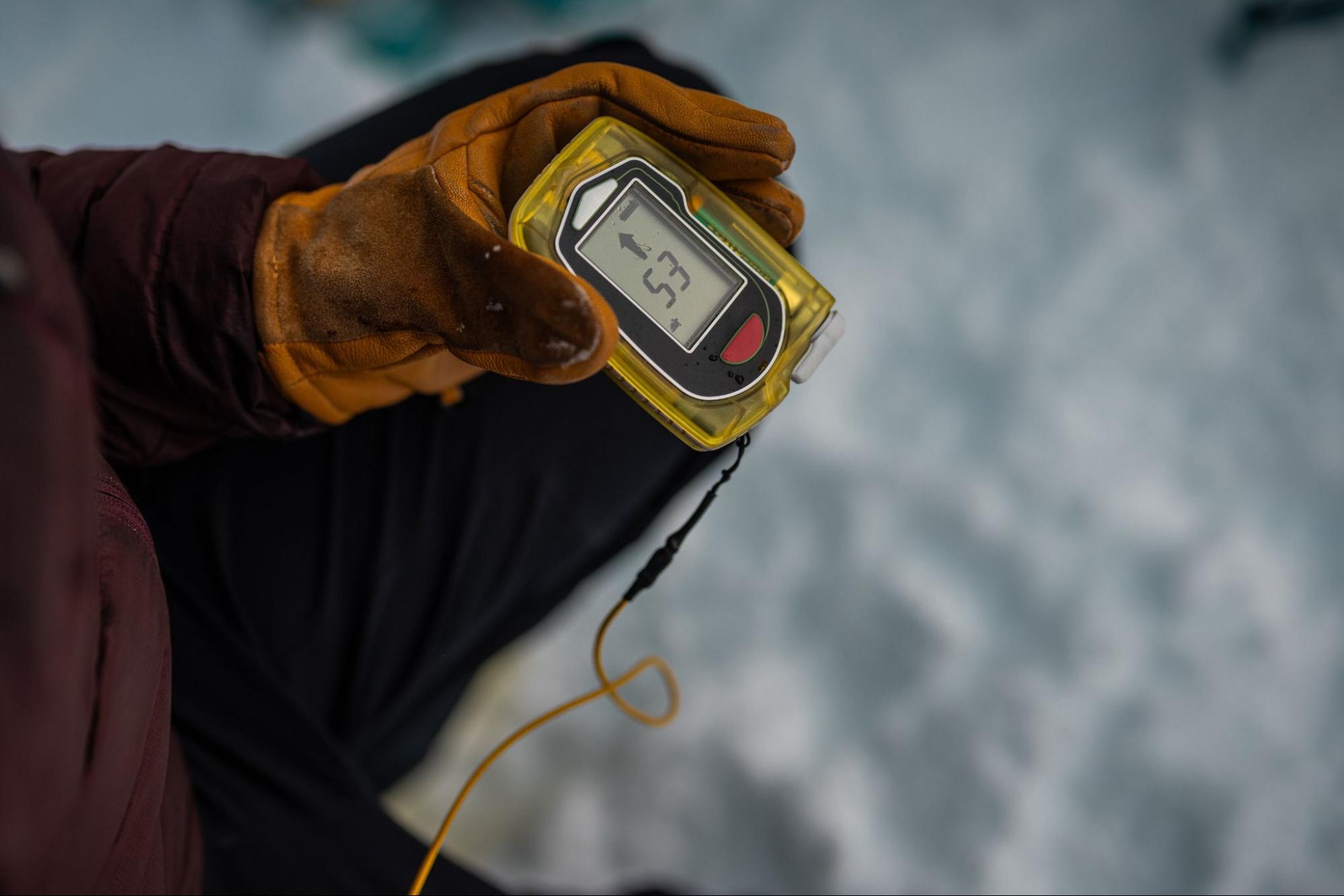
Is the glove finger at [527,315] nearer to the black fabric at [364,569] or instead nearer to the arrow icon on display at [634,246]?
the arrow icon on display at [634,246]

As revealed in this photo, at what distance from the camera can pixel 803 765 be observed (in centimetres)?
94

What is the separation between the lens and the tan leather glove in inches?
18.9

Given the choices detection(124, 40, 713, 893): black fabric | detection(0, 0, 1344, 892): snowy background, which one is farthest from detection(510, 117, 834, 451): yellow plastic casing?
detection(0, 0, 1344, 892): snowy background

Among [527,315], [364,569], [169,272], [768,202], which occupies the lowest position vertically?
[364,569]

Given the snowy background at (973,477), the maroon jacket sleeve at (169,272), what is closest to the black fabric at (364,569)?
the maroon jacket sleeve at (169,272)

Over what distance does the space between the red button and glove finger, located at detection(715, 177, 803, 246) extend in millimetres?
79

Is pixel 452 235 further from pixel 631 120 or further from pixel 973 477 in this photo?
pixel 973 477

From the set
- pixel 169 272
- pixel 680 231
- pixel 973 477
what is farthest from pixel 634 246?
pixel 973 477

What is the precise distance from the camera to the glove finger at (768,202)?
1.86ft

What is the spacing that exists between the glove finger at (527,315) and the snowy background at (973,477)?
17.4 inches

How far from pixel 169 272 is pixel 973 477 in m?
0.79

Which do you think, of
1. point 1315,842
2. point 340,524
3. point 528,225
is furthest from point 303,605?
point 1315,842

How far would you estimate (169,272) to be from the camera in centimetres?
53

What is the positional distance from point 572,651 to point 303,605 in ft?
1.30
